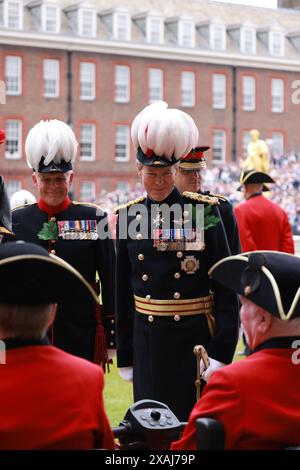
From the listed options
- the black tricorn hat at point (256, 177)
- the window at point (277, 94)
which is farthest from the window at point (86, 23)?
the black tricorn hat at point (256, 177)

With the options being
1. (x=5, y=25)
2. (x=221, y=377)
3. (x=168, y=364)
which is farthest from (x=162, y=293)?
(x=5, y=25)

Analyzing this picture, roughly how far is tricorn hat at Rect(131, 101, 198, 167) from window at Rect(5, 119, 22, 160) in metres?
39.3

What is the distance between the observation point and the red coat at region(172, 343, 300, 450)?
9.78ft

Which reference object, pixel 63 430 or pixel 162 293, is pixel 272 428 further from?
pixel 162 293

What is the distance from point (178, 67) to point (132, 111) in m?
3.27

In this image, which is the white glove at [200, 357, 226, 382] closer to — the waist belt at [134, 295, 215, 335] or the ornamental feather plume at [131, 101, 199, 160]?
the waist belt at [134, 295, 215, 335]

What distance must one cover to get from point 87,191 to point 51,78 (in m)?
5.52

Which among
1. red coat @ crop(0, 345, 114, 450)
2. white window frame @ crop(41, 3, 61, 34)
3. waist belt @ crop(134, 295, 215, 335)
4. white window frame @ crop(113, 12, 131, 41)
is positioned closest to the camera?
red coat @ crop(0, 345, 114, 450)

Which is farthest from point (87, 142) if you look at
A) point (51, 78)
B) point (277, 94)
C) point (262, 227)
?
point (262, 227)

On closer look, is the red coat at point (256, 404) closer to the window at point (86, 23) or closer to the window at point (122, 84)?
the window at point (86, 23)

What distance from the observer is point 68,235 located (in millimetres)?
5590

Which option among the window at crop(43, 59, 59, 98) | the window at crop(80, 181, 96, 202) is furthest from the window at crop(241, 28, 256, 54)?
the window at crop(80, 181, 96, 202)

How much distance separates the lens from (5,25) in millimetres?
43500
